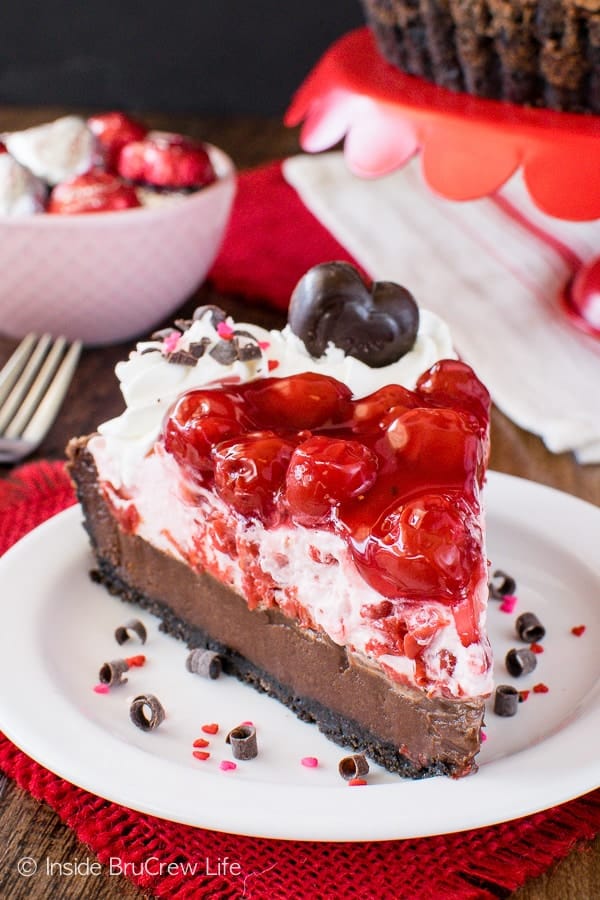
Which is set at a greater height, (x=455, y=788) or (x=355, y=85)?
(x=355, y=85)

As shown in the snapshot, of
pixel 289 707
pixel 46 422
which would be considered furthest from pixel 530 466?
pixel 46 422

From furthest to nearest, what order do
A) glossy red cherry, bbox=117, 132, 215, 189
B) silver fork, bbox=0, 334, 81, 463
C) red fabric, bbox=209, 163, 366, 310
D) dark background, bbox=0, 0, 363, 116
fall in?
dark background, bbox=0, 0, 363, 116
red fabric, bbox=209, 163, 366, 310
glossy red cherry, bbox=117, 132, 215, 189
silver fork, bbox=0, 334, 81, 463

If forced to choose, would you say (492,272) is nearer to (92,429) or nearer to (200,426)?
(92,429)

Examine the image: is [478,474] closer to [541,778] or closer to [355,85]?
A: [541,778]

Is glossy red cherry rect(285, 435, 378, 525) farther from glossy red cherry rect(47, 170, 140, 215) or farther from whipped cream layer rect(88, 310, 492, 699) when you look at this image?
glossy red cherry rect(47, 170, 140, 215)

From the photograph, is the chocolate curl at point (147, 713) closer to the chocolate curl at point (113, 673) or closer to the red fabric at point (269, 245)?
the chocolate curl at point (113, 673)

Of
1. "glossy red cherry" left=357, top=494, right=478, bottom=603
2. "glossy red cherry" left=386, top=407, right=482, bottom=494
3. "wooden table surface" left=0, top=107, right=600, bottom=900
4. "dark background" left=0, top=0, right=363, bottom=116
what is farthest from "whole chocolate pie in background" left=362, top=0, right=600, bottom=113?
"dark background" left=0, top=0, right=363, bottom=116
